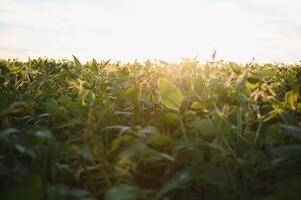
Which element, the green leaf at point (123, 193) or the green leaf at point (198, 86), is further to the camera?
the green leaf at point (198, 86)

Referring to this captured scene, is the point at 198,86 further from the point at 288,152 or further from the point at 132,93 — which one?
the point at 288,152

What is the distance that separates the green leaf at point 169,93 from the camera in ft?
5.47

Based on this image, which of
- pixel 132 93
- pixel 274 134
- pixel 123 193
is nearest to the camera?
pixel 123 193

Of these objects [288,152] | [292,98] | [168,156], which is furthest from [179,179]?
[292,98]

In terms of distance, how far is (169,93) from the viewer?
1687mm

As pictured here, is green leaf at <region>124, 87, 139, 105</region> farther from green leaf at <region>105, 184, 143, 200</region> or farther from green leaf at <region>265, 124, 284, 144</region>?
green leaf at <region>105, 184, 143, 200</region>

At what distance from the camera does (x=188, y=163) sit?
1.78 meters

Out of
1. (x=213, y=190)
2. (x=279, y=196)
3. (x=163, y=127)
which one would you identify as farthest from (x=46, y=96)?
(x=279, y=196)

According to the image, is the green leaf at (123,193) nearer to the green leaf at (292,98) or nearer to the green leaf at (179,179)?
the green leaf at (179,179)

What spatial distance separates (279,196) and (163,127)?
110cm

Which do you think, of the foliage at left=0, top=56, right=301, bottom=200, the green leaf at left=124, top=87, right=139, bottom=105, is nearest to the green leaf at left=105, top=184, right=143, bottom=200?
the foliage at left=0, top=56, right=301, bottom=200

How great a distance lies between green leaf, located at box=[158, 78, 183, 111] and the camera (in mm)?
1666

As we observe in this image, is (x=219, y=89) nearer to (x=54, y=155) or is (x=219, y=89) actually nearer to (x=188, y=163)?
(x=188, y=163)

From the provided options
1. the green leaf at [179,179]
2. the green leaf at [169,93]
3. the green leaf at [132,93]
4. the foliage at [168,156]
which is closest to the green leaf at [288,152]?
the foliage at [168,156]
